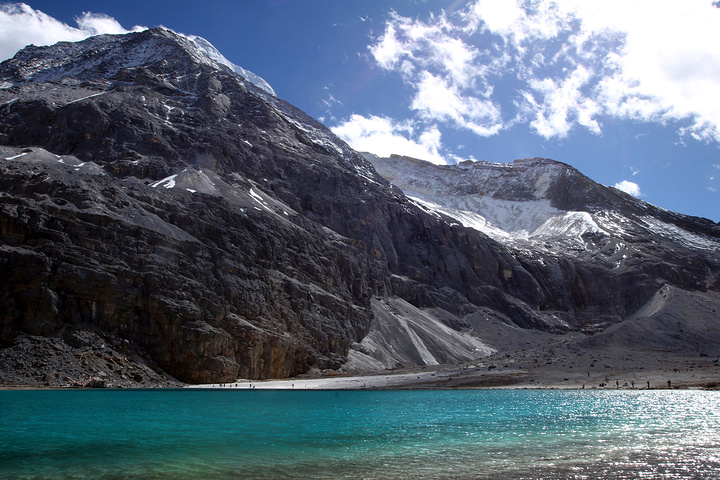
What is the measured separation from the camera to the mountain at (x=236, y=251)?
200 ft

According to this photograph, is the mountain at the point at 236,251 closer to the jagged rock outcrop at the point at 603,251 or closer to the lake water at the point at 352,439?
the jagged rock outcrop at the point at 603,251

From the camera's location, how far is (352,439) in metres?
26.0

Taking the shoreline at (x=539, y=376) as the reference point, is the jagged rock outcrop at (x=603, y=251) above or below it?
above

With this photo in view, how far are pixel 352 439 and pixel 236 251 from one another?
58787mm

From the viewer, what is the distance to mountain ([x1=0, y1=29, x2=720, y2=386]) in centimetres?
6097

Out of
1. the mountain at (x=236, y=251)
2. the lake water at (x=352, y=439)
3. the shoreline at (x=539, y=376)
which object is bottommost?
the shoreline at (x=539, y=376)

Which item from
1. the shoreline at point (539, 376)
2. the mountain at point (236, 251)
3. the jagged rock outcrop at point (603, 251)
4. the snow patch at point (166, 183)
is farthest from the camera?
the jagged rock outcrop at point (603, 251)

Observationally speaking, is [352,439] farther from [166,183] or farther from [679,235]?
[679,235]

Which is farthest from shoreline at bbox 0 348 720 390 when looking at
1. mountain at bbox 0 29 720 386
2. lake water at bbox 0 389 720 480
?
lake water at bbox 0 389 720 480

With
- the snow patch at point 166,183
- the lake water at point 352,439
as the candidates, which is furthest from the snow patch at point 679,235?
the snow patch at point 166,183

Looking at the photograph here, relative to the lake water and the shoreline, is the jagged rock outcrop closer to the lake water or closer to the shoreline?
the shoreline

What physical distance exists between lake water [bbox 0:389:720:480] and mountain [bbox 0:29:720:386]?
54.0ft

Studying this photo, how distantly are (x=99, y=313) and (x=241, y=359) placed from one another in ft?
60.3

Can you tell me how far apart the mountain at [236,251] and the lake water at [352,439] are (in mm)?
16472
